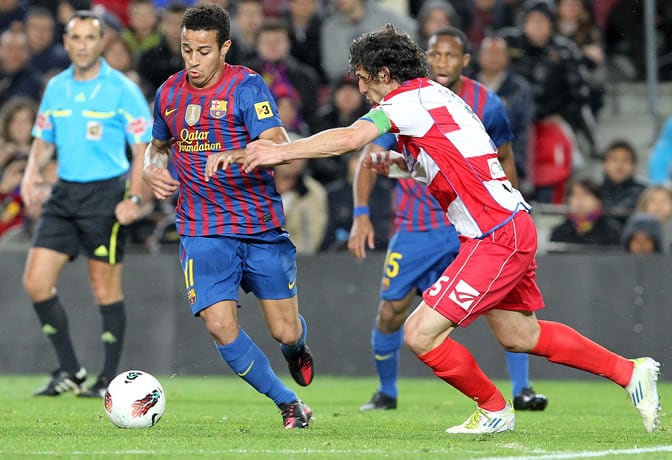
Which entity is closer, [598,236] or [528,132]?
[598,236]

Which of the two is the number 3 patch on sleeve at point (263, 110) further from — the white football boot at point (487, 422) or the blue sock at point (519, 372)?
the blue sock at point (519, 372)

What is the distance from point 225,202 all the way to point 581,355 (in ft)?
7.29

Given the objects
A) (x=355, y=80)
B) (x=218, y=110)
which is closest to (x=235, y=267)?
(x=218, y=110)

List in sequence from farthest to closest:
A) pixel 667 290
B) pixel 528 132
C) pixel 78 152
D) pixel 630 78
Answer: pixel 630 78, pixel 528 132, pixel 667 290, pixel 78 152

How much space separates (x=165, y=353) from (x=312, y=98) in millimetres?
3838

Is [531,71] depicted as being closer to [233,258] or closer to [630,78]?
[630,78]

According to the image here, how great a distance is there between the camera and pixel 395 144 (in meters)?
9.09

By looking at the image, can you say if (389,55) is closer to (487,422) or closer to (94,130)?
(487,422)

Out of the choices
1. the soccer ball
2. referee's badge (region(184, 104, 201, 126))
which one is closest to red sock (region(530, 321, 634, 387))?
the soccer ball

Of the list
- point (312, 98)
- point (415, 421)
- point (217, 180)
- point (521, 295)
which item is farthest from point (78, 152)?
point (312, 98)

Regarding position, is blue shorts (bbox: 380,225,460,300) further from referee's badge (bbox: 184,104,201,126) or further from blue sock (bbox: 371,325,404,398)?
referee's badge (bbox: 184,104,201,126)

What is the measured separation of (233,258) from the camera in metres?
7.52

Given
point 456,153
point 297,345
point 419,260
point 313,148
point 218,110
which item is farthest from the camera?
point 419,260

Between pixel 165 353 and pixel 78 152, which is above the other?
pixel 78 152
